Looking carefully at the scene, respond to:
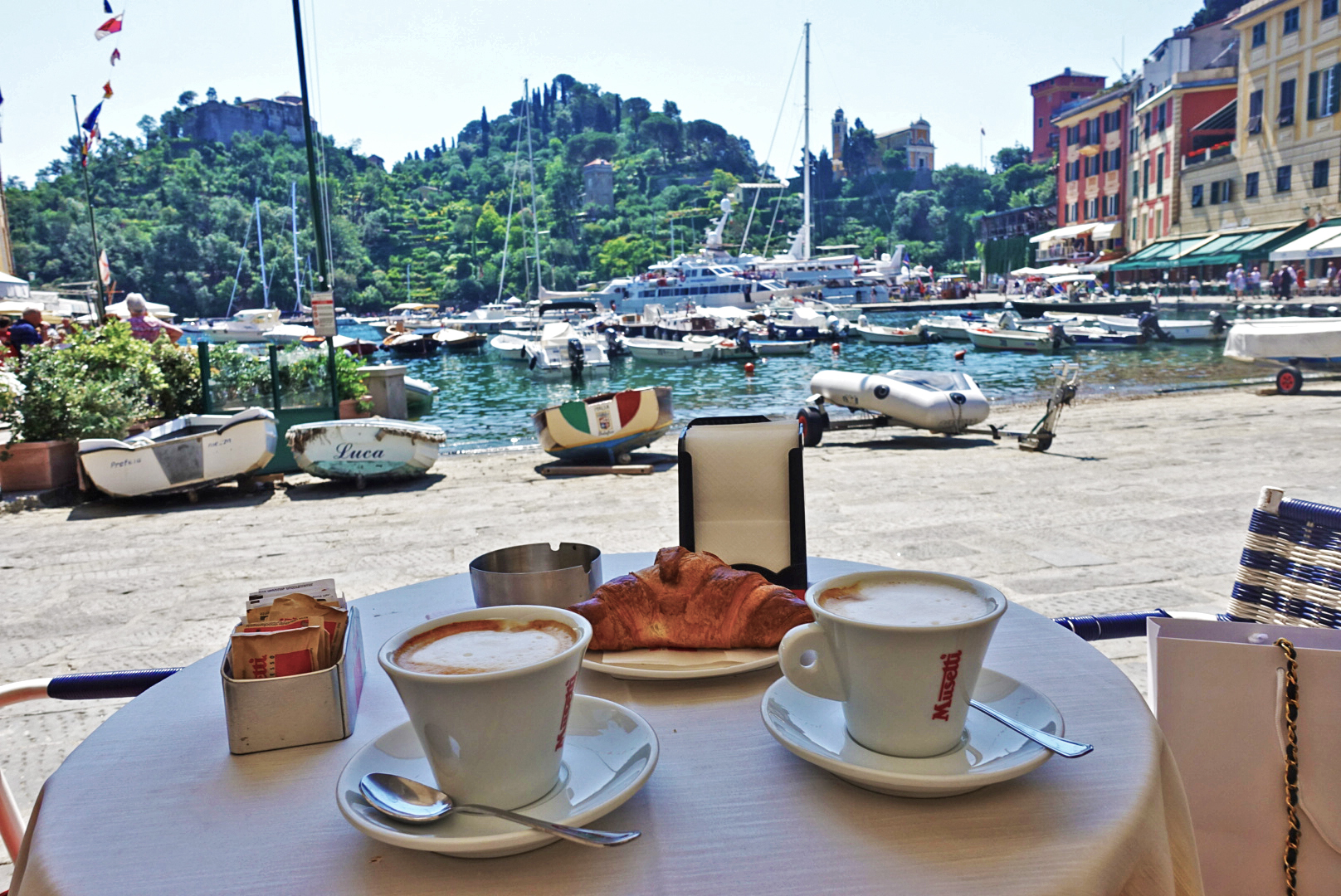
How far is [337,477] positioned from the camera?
318 inches

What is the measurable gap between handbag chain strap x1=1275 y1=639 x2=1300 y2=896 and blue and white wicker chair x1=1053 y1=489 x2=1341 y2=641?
13.2 inches

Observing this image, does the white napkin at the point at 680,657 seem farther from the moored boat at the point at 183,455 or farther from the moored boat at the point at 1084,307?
the moored boat at the point at 1084,307

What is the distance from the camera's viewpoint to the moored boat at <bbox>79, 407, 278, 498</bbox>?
701cm

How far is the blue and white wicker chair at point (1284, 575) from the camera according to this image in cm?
163

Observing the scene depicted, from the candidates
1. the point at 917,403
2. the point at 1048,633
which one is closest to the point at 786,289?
the point at 917,403

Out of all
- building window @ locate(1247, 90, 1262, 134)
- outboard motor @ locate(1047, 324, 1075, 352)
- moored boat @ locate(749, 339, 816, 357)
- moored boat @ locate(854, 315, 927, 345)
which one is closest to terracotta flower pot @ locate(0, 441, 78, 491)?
moored boat @ locate(749, 339, 816, 357)

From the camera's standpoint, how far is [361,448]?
26.2 feet

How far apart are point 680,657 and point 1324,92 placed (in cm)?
3946

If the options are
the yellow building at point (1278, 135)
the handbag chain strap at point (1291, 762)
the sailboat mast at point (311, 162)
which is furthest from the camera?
the yellow building at point (1278, 135)

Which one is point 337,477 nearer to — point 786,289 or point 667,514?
point 667,514

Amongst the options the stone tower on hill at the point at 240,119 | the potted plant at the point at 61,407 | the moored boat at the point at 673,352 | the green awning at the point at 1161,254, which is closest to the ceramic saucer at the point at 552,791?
the potted plant at the point at 61,407

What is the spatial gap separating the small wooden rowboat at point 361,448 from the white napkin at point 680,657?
7256 millimetres

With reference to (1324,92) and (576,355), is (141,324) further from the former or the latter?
(1324,92)

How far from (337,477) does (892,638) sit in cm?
795
